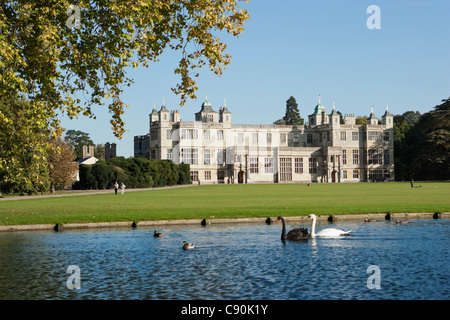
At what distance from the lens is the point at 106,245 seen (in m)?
15.1

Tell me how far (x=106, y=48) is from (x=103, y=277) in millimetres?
7900

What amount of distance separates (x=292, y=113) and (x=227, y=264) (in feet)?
394

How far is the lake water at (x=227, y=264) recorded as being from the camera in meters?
9.50

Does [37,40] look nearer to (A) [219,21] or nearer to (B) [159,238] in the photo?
(A) [219,21]

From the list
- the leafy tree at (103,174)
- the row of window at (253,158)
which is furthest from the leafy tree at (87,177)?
the row of window at (253,158)

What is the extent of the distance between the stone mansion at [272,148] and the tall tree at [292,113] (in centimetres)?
2399

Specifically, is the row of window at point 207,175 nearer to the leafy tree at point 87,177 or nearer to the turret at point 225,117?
the turret at point 225,117

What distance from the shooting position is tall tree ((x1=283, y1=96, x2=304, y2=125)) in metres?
130

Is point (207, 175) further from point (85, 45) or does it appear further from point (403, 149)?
point (85, 45)

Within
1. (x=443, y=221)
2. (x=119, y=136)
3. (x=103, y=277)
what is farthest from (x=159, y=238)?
(x=443, y=221)

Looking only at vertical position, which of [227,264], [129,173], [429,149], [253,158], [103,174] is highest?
[429,149]

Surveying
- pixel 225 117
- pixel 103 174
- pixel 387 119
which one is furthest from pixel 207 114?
pixel 103 174

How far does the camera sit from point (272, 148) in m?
94.4

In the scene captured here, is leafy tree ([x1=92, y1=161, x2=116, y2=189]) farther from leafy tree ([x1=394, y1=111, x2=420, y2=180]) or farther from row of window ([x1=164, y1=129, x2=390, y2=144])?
leafy tree ([x1=394, y1=111, x2=420, y2=180])
